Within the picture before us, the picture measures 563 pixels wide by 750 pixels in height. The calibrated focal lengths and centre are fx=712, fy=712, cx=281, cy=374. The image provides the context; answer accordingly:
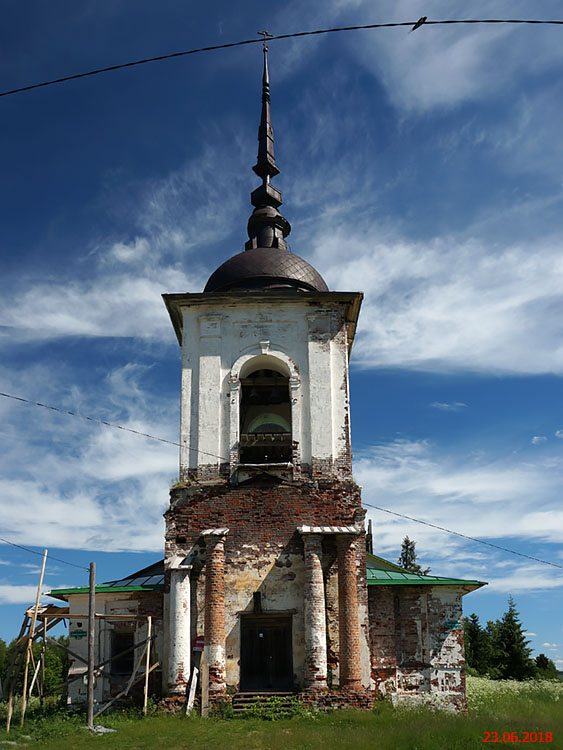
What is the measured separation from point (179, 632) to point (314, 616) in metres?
2.58

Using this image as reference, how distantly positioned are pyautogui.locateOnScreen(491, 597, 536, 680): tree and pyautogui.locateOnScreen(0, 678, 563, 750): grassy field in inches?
669

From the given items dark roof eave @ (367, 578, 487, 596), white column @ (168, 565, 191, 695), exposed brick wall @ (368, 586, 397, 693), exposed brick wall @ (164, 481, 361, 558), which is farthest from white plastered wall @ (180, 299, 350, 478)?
exposed brick wall @ (368, 586, 397, 693)

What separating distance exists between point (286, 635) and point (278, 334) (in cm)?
649

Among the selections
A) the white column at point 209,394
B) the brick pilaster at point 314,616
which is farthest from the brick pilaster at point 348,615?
the white column at point 209,394

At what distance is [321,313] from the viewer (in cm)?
1642

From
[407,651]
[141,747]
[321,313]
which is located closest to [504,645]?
[407,651]

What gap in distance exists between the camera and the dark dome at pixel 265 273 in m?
17.1

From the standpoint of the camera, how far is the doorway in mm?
13641

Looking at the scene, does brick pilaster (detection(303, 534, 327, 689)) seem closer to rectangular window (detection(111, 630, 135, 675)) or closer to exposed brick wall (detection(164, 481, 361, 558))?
exposed brick wall (detection(164, 481, 361, 558))

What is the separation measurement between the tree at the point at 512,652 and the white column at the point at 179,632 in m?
19.8

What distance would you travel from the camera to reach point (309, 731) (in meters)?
11.2

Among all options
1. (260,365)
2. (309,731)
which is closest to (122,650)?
(309,731)

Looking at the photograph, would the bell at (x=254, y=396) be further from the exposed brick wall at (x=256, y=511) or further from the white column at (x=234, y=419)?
the exposed brick wall at (x=256, y=511)
